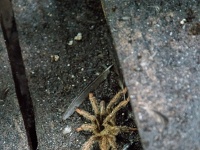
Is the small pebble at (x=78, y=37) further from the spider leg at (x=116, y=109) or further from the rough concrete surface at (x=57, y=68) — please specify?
the spider leg at (x=116, y=109)

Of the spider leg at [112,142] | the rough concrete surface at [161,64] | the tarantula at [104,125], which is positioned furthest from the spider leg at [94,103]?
the rough concrete surface at [161,64]

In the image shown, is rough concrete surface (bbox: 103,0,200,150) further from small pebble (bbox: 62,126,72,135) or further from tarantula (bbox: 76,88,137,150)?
small pebble (bbox: 62,126,72,135)

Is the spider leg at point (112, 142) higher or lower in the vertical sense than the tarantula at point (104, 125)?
lower

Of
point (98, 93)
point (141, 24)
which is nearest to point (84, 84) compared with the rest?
point (98, 93)

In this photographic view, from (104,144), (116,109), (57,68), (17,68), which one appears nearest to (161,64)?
(116,109)

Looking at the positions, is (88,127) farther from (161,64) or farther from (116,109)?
(161,64)

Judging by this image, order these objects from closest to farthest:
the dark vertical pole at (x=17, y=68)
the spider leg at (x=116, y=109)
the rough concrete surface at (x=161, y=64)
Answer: the rough concrete surface at (x=161, y=64) → the spider leg at (x=116, y=109) → the dark vertical pole at (x=17, y=68)
